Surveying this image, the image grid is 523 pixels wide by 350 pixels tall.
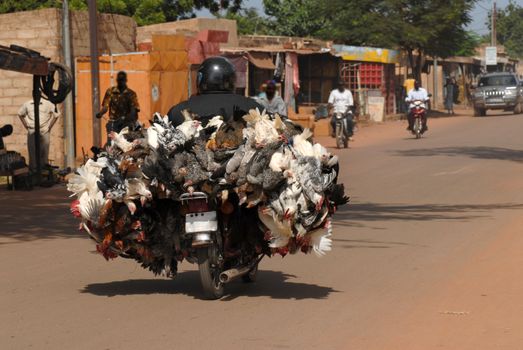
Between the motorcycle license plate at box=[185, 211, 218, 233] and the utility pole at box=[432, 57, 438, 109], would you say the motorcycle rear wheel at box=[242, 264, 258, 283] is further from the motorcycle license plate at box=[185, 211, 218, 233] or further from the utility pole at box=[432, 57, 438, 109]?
the utility pole at box=[432, 57, 438, 109]

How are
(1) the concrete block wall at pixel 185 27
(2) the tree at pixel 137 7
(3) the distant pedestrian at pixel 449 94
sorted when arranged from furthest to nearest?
(3) the distant pedestrian at pixel 449 94
(2) the tree at pixel 137 7
(1) the concrete block wall at pixel 185 27

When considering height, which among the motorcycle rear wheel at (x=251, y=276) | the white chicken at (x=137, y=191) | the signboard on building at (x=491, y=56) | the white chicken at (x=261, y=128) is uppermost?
the signboard on building at (x=491, y=56)

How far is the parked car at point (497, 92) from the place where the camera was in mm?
50688

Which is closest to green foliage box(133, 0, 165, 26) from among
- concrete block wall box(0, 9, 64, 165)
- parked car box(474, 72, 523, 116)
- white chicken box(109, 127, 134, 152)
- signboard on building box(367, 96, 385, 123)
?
signboard on building box(367, 96, 385, 123)

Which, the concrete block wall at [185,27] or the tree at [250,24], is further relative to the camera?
the tree at [250,24]

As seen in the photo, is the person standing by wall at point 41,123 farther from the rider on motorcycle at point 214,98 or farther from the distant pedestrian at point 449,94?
the distant pedestrian at point 449,94

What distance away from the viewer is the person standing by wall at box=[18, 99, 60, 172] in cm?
2108

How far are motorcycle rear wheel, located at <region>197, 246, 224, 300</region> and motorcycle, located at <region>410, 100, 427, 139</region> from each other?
25551mm

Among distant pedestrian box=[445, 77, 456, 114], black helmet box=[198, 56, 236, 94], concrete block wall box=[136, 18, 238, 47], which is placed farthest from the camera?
distant pedestrian box=[445, 77, 456, 114]

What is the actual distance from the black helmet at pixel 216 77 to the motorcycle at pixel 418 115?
81.5ft

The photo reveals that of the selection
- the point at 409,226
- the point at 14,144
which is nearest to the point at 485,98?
the point at 14,144

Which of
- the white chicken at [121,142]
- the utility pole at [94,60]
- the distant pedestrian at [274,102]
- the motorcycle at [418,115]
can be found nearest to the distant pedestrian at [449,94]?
the motorcycle at [418,115]

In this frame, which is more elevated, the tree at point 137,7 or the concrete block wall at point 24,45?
the tree at point 137,7

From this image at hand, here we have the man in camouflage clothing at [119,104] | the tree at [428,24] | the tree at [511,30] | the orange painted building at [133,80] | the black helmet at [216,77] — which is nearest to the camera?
the black helmet at [216,77]
